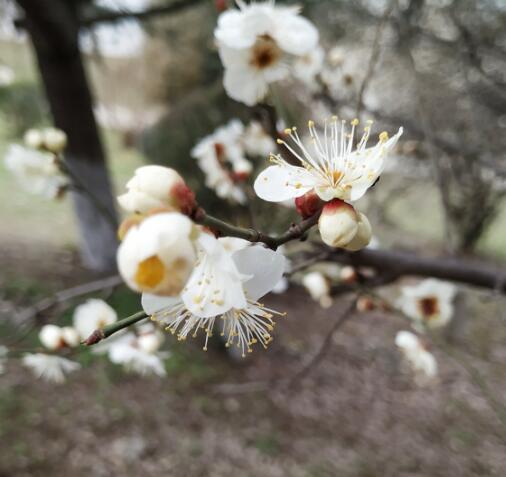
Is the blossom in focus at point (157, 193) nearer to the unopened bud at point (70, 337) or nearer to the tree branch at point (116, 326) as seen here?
the tree branch at point (116, 326)

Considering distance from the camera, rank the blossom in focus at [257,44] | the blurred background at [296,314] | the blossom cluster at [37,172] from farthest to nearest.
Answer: the blurred background at [296,314] < the blossom cluster at [37,172] < the blossom in focus at [257,44]

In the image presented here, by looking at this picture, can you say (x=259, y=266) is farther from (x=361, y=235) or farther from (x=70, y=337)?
(x=70, y=337)

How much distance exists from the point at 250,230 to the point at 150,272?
117 mm

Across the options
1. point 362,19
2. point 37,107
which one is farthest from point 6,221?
point 362,19

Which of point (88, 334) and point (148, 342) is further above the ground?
point (88, 334)

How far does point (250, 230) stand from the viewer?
17.8 inches

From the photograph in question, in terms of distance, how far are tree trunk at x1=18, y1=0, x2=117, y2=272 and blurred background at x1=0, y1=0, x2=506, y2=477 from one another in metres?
0.01

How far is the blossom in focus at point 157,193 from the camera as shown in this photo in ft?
1.35

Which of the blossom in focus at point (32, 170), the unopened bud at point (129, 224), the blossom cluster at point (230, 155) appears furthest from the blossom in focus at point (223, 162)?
the unopened bud at point (129, 224)

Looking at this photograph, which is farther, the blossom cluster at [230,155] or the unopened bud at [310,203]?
the blossom cluster at [230,155]

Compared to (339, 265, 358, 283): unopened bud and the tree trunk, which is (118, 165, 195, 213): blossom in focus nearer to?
(339, 265, 358, 283): unopened bud

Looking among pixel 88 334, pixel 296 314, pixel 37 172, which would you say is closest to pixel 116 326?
pixel 88 334

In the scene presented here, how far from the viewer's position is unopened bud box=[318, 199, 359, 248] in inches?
17.8

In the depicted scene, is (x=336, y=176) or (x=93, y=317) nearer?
(x=336, y=176)
